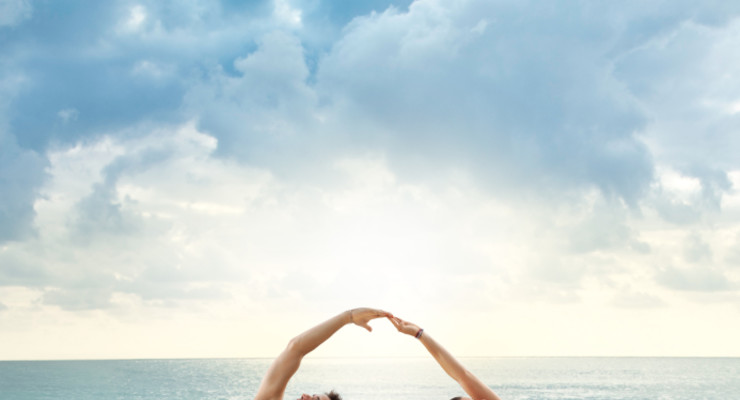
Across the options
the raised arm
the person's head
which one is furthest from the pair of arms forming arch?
the person's head

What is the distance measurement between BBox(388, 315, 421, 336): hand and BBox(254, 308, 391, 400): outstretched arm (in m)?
0.28

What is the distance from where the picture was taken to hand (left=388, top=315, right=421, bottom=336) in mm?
5254

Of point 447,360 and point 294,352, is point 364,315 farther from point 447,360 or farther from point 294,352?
point 447,360

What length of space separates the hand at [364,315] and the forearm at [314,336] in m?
0.11

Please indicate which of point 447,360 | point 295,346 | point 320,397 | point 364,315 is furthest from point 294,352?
point 447,360

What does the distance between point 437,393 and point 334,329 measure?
112ft

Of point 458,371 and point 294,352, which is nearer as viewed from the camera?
point 458,371

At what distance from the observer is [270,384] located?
207 inches

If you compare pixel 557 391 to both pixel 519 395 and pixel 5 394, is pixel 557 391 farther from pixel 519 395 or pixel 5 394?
pixel 5 394

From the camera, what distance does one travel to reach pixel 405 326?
5273 mm

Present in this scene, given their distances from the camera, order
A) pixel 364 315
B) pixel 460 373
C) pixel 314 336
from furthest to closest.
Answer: pixel 364 315 < pixel 314 336 < pixel 460 373

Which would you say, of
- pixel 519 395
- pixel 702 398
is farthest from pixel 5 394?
pixel 702 398

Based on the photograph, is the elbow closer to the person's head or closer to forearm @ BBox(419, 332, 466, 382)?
the person's head

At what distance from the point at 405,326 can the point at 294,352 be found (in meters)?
0.91
